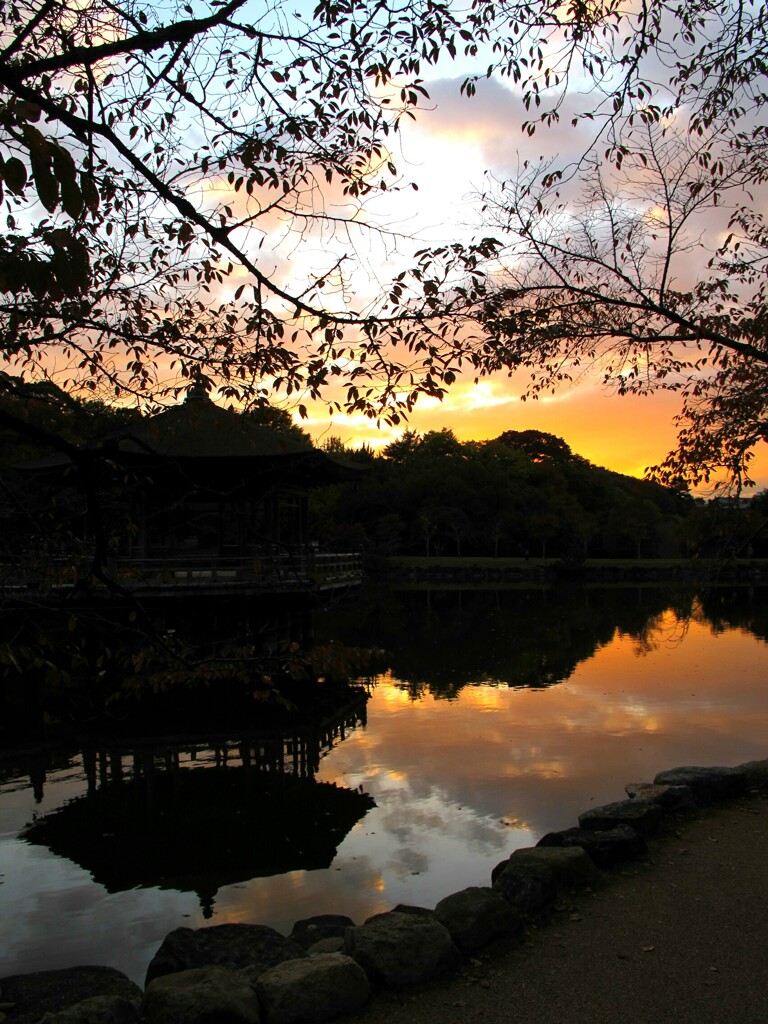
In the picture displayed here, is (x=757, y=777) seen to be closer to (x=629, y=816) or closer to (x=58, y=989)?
(x=629, y=816)

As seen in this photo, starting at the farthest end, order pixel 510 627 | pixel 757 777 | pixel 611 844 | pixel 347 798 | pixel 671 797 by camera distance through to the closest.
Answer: pixel 510 627 → pixel 347 798 → pixel 757 777 → pixel 671 797 → pixel 611 844

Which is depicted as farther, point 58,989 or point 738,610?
point 738,610

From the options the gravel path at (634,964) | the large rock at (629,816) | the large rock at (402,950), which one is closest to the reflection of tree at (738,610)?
the large rock at (629,816)

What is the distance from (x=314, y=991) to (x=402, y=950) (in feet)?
1.58

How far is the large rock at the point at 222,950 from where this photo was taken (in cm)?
460

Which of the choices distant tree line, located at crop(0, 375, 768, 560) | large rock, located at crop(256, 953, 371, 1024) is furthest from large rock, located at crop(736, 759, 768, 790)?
distant tree line, located at crop(0, 375, 768, 560)

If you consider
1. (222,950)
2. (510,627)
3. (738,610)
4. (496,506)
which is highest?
(496,506)

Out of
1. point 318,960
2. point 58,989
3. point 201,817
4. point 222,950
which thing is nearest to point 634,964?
point 318,960

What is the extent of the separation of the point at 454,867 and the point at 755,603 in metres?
31.2

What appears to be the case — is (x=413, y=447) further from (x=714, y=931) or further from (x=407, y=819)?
(x=714, y=931)

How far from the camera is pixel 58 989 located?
4219mm

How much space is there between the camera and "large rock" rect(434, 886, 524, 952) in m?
4.08

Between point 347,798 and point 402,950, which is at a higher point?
point 402,950

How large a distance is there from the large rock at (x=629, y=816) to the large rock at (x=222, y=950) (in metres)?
2.37
